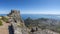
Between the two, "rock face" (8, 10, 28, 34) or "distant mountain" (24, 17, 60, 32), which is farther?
"distant mountain" (24, 17, 60, 32)

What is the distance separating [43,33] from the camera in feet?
49.3

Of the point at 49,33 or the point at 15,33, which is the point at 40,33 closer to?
the point at 49,33

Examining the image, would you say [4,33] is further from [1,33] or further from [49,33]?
[49,33]

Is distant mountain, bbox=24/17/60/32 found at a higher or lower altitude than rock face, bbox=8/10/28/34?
lower

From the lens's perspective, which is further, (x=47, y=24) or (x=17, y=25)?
(x=47, y=24)

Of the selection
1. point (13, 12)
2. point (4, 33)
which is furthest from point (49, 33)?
point (13, 12)

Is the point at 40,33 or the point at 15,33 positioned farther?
the point at 40,33

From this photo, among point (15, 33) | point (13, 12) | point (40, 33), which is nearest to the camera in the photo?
point (15, 33)

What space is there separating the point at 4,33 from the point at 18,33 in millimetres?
3046

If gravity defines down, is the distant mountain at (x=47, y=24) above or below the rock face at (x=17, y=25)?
below

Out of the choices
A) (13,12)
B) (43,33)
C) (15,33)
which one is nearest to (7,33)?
(15,33)

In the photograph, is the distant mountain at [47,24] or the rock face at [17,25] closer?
the rock face at [17,25]

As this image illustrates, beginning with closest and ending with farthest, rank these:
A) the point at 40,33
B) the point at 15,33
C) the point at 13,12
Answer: the point at 15,33
the point at 40,33
the point at 13,12

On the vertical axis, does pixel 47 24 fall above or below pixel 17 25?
below
